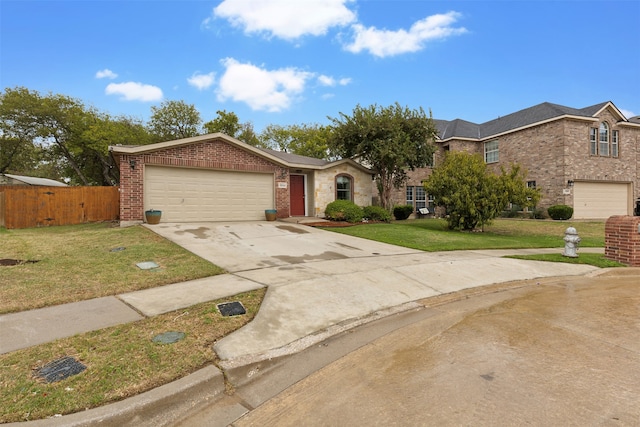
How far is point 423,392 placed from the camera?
2.67 meters

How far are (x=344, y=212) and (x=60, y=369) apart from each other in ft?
43.0

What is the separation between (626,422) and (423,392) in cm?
128

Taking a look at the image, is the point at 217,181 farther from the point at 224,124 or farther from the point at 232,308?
the point at 224,124

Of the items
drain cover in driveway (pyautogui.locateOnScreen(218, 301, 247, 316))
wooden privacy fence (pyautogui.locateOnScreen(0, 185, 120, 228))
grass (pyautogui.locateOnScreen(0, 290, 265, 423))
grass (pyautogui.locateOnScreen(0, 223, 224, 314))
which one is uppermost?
wooden privacy fence (pyautogui.locateOnScreen(0, 185, 120, 228))

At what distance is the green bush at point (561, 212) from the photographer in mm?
19844

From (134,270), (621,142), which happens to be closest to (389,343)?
(134,270)

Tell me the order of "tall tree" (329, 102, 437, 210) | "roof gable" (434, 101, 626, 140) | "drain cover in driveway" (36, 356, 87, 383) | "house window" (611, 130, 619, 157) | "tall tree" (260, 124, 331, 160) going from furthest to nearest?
"tall tree" (260, 124, 331, 160), "house window" (611, 130, 619, 157), "roof gable" (434, 101, 626, 140), "tall tree" (329, 102, 437, 210), "drain cover in driveway" (36, 356, 87, 383)

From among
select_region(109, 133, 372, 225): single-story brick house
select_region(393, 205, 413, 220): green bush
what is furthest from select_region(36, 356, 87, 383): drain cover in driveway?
→ select_region(393, 205, 413, 220): green bush

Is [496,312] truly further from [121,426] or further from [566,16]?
[566,16]

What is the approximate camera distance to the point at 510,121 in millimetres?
25031

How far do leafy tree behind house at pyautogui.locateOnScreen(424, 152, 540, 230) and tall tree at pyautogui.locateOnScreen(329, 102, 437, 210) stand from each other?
125 inches

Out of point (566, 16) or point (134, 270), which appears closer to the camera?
point (134, 270)

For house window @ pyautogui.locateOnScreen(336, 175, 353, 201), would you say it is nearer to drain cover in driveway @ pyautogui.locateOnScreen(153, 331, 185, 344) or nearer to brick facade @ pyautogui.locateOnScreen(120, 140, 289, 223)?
brick facade @ pyautogui.locateOnScreen(120, 140, 289, 223)

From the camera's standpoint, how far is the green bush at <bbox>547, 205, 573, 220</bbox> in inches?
781
